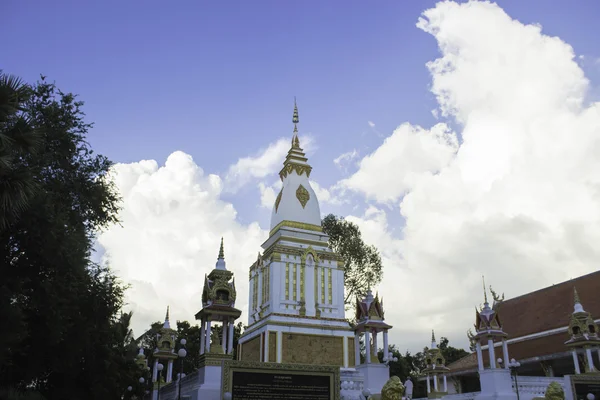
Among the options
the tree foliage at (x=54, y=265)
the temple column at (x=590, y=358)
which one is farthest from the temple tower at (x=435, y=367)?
the tree foliage at (x=54, y=265)

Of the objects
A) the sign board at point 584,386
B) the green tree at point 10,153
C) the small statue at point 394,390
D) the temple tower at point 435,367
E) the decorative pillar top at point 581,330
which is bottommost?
the small statue at point 394,390

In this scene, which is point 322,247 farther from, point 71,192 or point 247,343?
point 71,192

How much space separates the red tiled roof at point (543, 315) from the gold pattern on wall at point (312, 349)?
288 inches

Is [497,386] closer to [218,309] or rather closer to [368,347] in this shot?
[368,347]

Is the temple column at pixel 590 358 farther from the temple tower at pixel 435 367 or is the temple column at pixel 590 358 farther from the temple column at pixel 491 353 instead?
the temple tower at pixel 435 367

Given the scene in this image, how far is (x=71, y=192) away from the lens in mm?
18734

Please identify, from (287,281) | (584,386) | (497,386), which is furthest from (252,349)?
(584,386)

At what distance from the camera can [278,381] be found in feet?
48.6

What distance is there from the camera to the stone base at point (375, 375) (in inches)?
741

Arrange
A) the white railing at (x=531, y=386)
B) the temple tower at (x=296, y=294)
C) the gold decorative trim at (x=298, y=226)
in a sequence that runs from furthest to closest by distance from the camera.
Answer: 1. the gold decorative trim at (x=298, y=226)
2. the temple tower at (x=296, y=294)
3. the white railing at (x=531, y=386)

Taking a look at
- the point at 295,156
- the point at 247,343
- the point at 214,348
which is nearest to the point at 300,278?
the point at 247,343

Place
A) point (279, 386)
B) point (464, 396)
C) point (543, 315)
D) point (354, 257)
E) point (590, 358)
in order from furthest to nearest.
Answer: point (354, 257) < point (543, 315) < point (590, 358) < point (464, 396) < point (279, 386)

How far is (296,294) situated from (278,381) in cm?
1501

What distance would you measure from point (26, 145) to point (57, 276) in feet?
16.1
